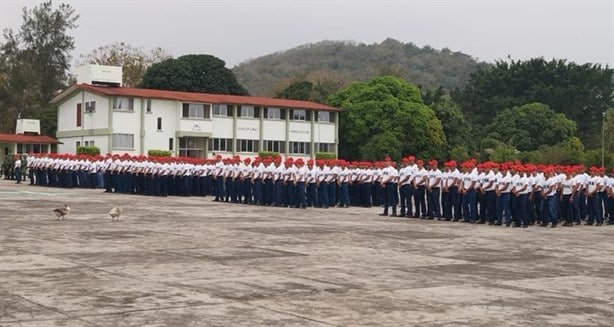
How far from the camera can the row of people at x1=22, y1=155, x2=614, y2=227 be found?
62.0ft

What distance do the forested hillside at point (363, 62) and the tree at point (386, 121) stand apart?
220 feet

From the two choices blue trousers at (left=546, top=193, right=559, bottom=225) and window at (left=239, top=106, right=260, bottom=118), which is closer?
blue trousers at (left=546, top=193, right=559, bottom=225)

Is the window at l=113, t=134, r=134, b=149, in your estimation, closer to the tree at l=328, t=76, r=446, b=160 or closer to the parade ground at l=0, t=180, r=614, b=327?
the tree at l=328, t=76, r=446, b=160

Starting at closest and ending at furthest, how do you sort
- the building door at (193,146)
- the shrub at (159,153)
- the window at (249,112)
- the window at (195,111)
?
the shrub at (159,153), the window at (195,111), the building door at (193,146), the window at (249,112)

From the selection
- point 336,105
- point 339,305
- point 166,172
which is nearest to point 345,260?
point 339,305

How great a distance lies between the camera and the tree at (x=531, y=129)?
202ft

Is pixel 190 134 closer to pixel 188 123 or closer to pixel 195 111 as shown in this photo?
pixel 188 123

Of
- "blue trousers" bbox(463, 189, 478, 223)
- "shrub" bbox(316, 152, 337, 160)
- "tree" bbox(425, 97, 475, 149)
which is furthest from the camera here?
"tree" bbox(425, 97, 475, 149)

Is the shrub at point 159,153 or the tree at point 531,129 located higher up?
the tree at point 531,129

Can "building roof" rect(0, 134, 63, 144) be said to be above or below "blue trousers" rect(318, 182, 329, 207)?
above

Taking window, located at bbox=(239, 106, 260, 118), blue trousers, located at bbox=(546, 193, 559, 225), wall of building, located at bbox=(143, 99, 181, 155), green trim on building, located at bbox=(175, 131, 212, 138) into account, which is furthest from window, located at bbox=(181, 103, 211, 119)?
blue trousers, located at bbox=(546, 193, 559, 225)

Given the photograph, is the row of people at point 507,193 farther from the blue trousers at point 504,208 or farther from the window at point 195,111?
the window at point 195,111

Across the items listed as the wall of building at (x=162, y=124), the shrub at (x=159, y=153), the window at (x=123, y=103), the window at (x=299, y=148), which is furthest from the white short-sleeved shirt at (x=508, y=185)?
the window at (x=299, y=148)

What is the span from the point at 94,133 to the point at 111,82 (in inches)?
151
